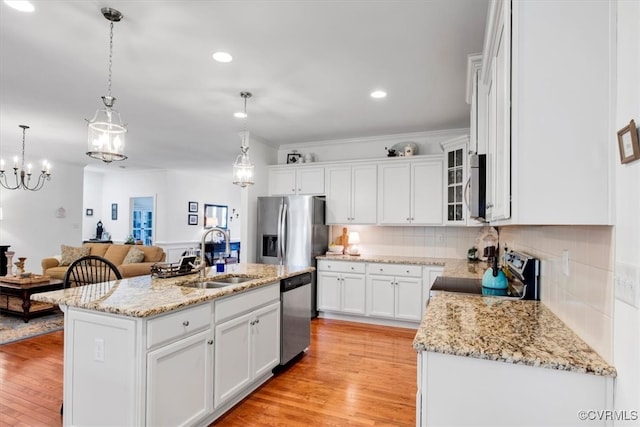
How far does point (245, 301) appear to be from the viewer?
102 inches

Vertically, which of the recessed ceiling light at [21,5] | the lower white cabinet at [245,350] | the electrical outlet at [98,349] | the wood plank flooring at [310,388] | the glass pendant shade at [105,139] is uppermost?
the recessed ceiling light at [21,5]

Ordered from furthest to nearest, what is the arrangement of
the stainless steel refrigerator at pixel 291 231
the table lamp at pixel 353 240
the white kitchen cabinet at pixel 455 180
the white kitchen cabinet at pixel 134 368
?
the table lamp at pixel 353 240 < the stainless steel refrigerator at pixel 291 231 < the white kitchen cabinet at pixel 455 180 < the white kitchen cabinet at pixel 134 368

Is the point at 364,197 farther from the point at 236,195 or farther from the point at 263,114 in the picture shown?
the point at 236,195

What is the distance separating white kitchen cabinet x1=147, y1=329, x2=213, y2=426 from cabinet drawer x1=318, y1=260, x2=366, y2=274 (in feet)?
9.08

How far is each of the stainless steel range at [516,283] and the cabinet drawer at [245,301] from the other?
1283 millimetres

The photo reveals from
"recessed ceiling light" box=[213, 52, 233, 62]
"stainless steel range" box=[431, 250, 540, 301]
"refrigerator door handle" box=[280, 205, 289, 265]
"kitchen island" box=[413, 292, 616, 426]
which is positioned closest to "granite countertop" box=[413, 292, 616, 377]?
"kitchen island" box=[413, 292, 616, 426]

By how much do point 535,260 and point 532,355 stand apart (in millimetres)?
1050

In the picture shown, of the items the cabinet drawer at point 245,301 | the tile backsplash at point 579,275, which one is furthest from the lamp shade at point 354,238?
the tile backsplash at point 579,275

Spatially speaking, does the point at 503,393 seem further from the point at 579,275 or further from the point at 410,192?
the point at 410,192

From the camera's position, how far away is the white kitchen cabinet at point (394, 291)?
14.6 ft

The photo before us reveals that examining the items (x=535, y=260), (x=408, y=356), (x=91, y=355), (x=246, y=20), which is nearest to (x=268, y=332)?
(x=91, y=355)

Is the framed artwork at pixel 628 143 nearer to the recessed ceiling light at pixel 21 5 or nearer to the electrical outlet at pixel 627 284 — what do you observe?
the electrical outlet at pixel 627 284

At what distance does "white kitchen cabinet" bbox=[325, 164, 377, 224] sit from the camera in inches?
196

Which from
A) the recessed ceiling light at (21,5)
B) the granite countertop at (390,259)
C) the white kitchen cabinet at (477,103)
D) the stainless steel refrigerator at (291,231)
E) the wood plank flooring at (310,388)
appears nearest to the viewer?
the recessed ceiling light at (21,5)
